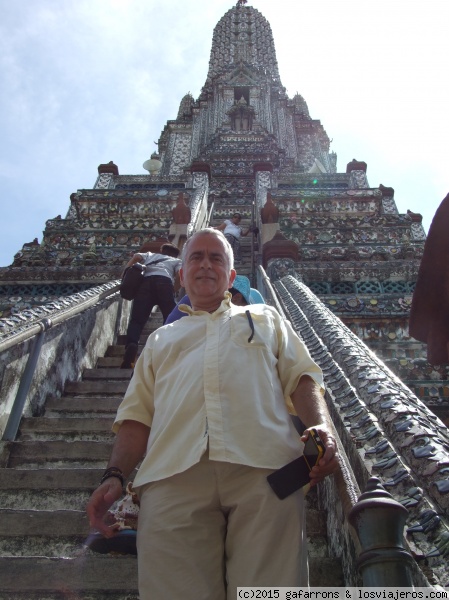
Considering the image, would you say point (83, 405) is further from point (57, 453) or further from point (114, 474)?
point (114, 474)

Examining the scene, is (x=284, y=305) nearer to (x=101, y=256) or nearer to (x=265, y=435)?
(x=265, y=435)

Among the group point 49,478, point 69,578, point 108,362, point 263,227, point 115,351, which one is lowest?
point 69,578

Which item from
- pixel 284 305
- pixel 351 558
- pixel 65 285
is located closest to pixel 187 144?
pixel 65 285

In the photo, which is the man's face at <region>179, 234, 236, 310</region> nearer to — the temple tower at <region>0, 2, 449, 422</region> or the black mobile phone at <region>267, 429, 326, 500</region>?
the black mobile phone at <region>267, 429, 326, 500</region>

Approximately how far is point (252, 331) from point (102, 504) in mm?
778

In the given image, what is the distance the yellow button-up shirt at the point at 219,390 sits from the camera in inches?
70.2

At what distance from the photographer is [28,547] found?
2861 mm

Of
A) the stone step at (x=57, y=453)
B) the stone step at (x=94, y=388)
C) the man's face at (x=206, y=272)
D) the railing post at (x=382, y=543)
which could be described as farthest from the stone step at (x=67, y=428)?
the railing post at (x=382, y=543)

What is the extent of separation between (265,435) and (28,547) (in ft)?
5.70

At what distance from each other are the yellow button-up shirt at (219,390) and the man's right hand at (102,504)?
0.33 ft

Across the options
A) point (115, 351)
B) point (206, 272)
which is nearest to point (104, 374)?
point (115, 351)

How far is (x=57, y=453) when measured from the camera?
12.2ft

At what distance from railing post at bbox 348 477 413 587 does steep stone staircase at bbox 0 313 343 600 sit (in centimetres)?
105

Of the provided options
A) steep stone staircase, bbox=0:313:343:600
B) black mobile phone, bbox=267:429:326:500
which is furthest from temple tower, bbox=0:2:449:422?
black mobile phone, bbox=267:429:326:500
